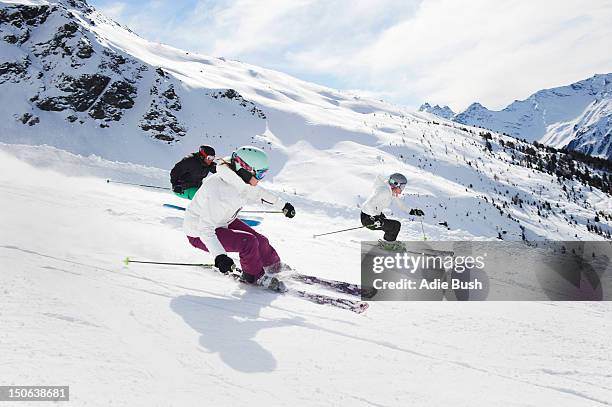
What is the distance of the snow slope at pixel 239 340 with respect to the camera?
2557mm

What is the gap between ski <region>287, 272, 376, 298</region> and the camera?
5.20 m

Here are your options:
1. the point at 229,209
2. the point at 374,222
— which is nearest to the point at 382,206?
the point at 374,222

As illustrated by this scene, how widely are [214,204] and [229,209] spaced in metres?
0.20

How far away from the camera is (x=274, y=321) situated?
12.6 ft

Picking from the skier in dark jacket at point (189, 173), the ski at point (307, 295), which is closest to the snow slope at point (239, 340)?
the ski at point (307, 295)

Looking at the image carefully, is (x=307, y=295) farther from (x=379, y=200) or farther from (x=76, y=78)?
(x=76, y=78)

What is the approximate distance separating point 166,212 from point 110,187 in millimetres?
3267

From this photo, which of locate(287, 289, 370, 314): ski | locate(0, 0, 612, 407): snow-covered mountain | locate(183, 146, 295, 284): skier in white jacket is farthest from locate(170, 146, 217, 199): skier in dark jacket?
locate(287, 289, 370, 314): ski

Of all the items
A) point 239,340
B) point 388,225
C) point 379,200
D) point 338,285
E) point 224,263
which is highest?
point 379,200

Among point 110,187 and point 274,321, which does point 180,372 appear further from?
point 110,187

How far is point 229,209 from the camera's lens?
507 centimetres

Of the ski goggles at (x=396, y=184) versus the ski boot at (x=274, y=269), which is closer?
the ski boot at (x=274, y=269)

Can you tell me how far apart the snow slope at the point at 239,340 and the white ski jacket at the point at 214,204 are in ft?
1.67

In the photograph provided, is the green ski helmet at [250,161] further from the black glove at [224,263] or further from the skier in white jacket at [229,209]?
the black glove at [224,263]
